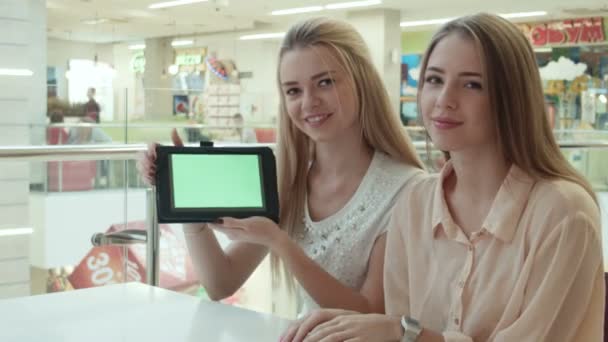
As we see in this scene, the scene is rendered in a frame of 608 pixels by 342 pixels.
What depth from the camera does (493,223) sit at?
1.07m

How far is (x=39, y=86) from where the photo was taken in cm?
815

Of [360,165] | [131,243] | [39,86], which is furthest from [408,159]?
[39,86]

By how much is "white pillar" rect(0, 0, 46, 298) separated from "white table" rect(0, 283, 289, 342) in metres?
4.51

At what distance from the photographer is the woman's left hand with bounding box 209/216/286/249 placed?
1301 millimetres

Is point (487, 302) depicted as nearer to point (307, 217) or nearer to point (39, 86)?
point (307, 217)

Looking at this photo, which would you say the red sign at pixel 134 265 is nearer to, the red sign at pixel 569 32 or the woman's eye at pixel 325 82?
the woman's eye at pixel 325 82

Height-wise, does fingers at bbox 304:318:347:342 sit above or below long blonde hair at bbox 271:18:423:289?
below

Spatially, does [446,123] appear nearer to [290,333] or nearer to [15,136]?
[290,333]

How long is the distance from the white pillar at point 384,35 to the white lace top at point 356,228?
10171 millimetres

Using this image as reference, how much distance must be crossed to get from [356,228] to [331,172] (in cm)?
15

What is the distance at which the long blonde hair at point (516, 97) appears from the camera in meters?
1.07

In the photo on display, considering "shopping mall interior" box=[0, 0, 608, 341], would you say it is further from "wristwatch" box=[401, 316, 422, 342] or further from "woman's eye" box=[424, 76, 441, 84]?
"wristwatch" box=[401, 316, 422, 342]

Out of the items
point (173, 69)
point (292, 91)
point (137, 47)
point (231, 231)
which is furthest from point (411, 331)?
point (137, 47)

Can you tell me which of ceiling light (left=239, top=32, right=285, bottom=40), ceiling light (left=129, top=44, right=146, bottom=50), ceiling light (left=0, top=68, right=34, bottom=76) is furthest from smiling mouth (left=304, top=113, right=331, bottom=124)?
ceiling light (left=129, top=44, right=146, bottom=50)
